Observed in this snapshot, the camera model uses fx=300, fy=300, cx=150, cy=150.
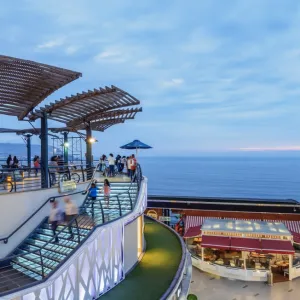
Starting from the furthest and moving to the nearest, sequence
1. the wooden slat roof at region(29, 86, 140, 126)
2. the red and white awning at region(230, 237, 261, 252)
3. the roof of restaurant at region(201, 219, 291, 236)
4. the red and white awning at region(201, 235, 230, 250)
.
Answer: the roof of restaurant at region(201, 219, 291, 236) → the red and white awning at region(201, 235, 230, 250) → the red and white awning at region(230, 237, 261, 252) → the wooden slat roof at region(29, 86, 140, 126)

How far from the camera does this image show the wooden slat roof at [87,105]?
1198cm

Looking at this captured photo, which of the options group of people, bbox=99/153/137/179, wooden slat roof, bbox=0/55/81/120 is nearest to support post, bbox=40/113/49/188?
wooden slat roof, bbox=0/55/81/120

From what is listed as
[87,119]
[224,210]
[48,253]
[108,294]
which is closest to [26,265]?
[48,253]

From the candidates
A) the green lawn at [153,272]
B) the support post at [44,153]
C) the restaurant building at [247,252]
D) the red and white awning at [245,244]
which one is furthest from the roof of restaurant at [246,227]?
the support post at [44,153]

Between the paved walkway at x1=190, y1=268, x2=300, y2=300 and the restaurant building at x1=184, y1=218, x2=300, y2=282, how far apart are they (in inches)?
21.3

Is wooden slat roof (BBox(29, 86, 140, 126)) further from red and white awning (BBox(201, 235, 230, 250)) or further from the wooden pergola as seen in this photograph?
red and white awning (BBox(201, 235, 230, 250))

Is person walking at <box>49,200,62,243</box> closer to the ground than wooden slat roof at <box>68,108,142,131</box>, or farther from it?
closer to the ground

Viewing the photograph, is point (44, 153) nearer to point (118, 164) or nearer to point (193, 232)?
point (118, 164)

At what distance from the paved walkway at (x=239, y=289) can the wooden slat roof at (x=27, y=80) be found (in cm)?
1360

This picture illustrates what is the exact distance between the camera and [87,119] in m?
16.8

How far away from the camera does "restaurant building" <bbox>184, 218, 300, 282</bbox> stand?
19266mm

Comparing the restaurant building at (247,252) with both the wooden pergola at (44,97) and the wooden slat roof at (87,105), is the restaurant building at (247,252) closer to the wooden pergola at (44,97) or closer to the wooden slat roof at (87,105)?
the wooden pergola at (44,97)

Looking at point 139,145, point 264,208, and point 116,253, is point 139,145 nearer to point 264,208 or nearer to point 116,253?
point 116,253

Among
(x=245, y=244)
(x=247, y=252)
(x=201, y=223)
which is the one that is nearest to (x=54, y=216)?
(x=245, y=244)
